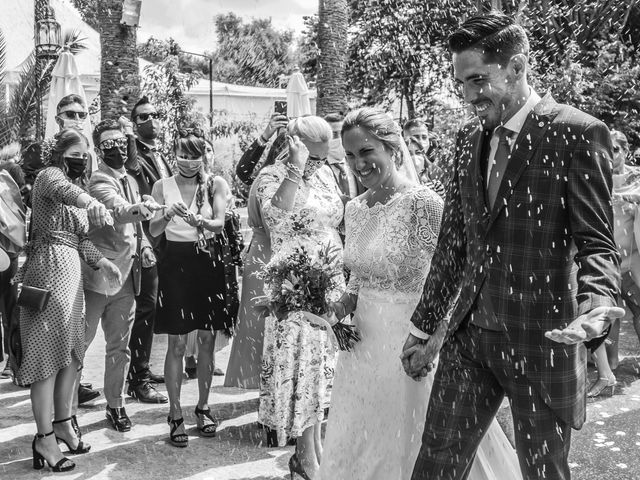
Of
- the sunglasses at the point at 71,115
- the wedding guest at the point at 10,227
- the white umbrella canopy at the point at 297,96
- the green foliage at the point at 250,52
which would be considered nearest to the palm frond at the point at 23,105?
the wedding guest at the point at 10,227

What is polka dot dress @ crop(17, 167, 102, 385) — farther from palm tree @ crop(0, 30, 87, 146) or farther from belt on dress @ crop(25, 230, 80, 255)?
palm tree @ crop(0, 30, 87, 146)

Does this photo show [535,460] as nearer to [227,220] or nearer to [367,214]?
[367,214]

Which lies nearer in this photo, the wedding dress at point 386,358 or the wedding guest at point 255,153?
the wedding dress at point 386,358

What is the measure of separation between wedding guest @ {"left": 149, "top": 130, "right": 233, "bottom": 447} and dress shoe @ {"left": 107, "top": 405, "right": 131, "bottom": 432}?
43 centimetres

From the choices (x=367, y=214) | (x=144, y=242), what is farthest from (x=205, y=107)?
(x=367, y=214)

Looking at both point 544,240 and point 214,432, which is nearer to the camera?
point 544,240

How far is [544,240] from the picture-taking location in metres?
2.96

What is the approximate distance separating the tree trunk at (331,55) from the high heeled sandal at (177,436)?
36.8ft

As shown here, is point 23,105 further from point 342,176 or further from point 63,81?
point 342,176

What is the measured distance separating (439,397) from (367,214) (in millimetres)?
1248

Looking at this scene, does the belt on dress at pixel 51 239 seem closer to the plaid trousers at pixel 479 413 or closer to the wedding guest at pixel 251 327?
the wedding guest at pixel 251 327

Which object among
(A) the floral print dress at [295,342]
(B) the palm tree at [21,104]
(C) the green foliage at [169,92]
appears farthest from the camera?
Answer: (C) the green foliage at [169,92]

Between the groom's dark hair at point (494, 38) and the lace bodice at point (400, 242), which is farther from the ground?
the groom's dark hair at point (494, 38)

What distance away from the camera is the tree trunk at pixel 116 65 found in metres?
11.6
